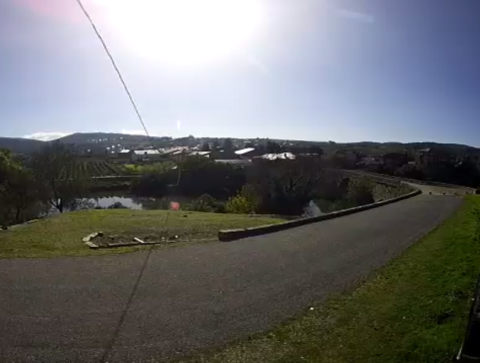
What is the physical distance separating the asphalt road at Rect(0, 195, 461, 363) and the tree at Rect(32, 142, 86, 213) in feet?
99.9

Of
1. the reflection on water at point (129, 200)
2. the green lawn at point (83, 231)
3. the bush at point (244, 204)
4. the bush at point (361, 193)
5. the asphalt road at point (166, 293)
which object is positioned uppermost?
the asphalt road at point (166, 293)

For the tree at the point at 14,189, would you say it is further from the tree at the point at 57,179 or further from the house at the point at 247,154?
the house at the point at 247,154

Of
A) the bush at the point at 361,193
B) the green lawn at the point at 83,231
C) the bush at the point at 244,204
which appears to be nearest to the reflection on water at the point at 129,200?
the bush at the point at 244,204

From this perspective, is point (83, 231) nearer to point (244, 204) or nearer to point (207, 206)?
point (207, 206)

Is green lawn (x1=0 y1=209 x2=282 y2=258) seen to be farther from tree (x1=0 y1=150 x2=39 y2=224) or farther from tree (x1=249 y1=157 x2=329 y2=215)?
tree (x1=249 y1=157 x2=329 y2=215)

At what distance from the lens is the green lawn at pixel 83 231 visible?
11602 mm

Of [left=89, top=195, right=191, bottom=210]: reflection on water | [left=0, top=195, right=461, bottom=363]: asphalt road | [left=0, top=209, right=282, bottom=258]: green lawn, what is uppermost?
[left=0, top=195, right=461, bottom=363]: asphalt road

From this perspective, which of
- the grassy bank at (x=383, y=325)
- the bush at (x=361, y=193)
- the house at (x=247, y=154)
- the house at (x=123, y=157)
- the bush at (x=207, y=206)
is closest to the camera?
the grassy bank at (x=383, y=325)

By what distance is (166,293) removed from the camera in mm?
7734

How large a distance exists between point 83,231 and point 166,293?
9004 millimetres

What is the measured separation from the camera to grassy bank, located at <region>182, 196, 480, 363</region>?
203 inches

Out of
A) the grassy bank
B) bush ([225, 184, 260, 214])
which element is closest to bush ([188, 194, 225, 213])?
bush ([225, 184, 260, 214])

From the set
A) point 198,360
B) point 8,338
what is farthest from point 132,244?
point 198,360

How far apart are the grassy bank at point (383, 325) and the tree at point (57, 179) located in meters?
34.8
